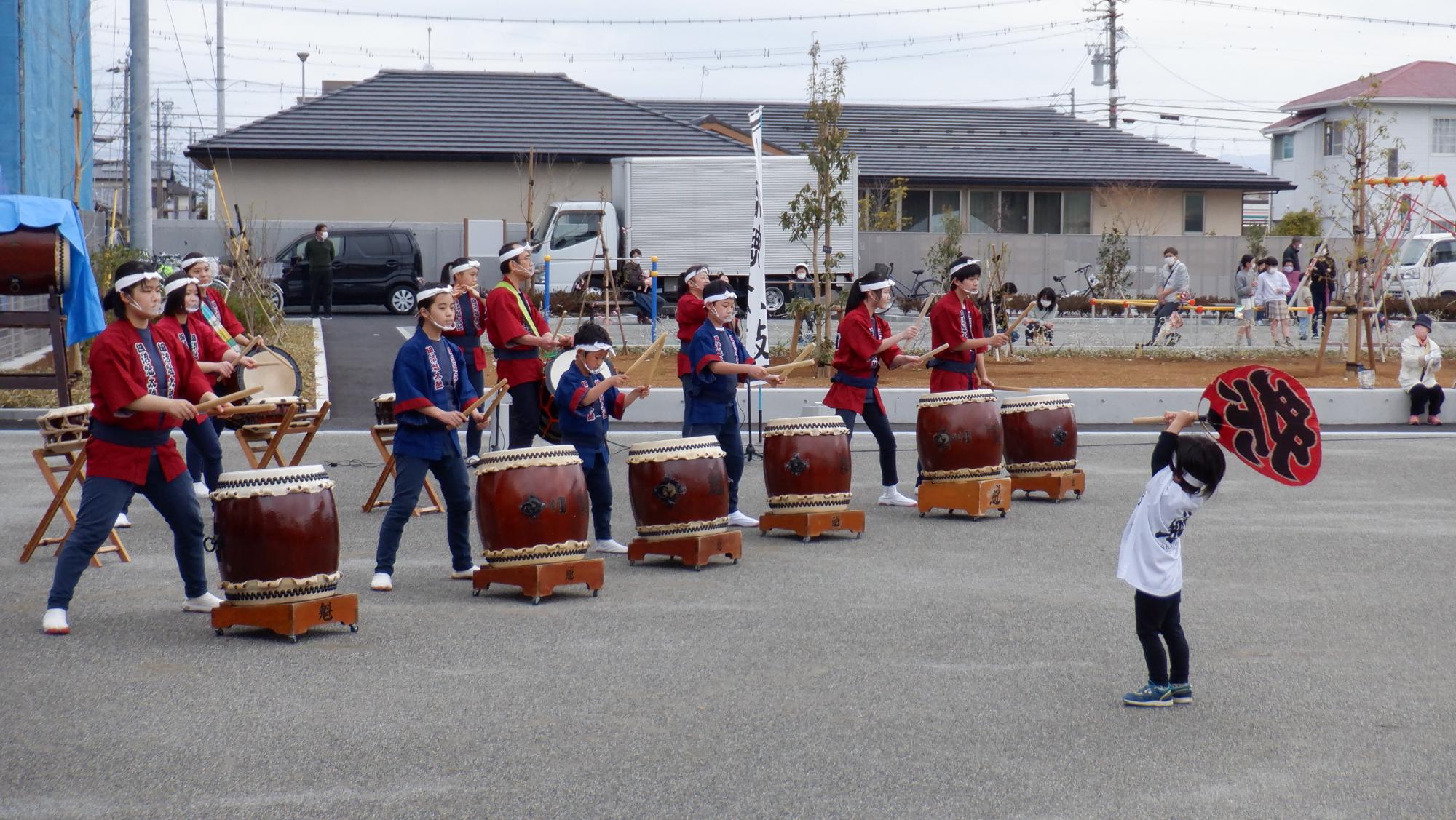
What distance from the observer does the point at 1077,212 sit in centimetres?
4162

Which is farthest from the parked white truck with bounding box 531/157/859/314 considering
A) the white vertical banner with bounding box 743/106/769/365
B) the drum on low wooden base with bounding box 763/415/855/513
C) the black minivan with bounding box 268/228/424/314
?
the drum on low wooden base with bounding box 763/415/855/513

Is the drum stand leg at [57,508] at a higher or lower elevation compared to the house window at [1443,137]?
lower

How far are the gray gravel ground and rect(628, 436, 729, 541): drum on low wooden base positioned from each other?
295 millimetres

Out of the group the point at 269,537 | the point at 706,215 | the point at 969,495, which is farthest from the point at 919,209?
the point at 269,537

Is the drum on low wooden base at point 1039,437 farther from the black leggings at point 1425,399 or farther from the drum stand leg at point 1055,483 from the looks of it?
the black leggings at point 1425,399

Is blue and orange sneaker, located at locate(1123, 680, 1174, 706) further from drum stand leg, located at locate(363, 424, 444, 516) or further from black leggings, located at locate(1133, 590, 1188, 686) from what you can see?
drum stand leg, located at locate(363, 424, 444, 516)

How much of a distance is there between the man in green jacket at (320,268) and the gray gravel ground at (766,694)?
746 inches

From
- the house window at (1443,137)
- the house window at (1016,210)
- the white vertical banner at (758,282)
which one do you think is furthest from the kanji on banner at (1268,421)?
the house window at (1443,137)

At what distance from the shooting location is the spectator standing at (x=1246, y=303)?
2323cm

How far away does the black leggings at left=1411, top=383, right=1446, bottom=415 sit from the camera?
15.9m

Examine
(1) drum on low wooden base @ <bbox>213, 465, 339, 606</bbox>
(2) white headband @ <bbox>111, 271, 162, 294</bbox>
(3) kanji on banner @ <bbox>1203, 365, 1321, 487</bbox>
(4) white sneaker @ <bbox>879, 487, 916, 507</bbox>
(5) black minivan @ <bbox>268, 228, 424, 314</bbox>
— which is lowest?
(4) white sneaker @ <bbox>879, 487, 916, 507</bbox>

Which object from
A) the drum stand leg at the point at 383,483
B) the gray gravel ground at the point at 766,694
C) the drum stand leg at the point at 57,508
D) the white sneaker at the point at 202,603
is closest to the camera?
the gray gravel ground at the point at 766,694

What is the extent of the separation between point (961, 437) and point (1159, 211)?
33513 millimetres

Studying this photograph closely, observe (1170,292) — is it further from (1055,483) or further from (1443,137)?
(1443,137)
